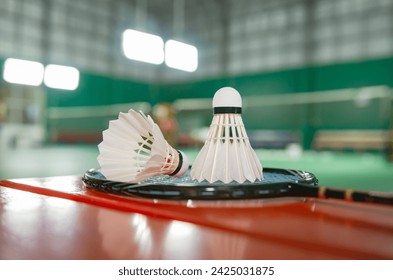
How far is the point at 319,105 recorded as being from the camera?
8.27m

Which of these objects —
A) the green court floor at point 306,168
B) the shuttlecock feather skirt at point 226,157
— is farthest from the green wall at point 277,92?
the shuttlecock feather skirt at point 226,157

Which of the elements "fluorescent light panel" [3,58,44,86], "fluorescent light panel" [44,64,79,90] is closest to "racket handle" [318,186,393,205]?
"fluorescent light panel" [3,58,44,86]

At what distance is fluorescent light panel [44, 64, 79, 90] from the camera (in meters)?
8.41

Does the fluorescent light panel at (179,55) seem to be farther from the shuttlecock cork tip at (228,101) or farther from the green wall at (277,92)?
the shuttlecock cork tip at (228,101)

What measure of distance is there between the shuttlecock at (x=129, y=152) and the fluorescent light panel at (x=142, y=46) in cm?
435

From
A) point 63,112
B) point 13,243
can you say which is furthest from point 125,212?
point 63,112

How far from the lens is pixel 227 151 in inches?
30.0

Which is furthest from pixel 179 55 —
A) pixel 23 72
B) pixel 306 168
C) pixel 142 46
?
pixel 23 72

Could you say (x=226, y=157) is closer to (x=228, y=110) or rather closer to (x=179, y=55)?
(x=228, y=110)

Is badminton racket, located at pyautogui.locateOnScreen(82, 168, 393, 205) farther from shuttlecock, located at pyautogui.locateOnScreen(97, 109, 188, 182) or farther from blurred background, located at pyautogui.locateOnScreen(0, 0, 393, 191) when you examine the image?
blurred background, located at pyautogui.locateOnScreen(0, 0, 393, 191)

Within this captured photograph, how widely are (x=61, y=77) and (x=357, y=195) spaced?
8.96 metres

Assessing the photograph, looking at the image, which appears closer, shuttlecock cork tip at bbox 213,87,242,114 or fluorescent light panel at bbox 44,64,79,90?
shuttlecock cork tip at bbox 213,87,242,114

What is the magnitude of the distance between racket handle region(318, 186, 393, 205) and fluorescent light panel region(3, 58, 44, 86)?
27.6ft

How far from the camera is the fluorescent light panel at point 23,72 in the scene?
7.85 m
